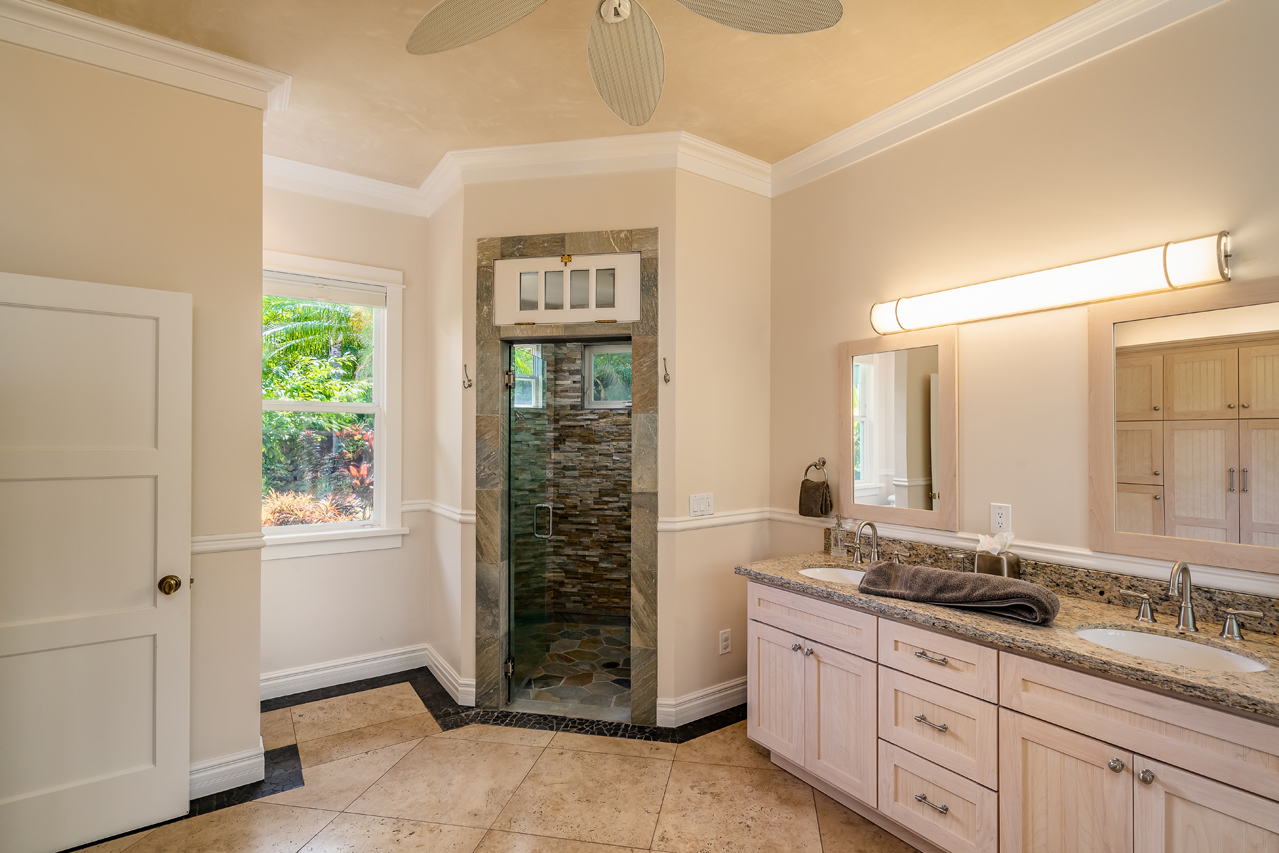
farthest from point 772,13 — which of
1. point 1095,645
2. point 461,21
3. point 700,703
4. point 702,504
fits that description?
point 700,703

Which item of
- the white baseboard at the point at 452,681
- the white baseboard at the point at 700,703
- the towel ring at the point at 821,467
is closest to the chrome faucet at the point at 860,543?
the towel ring at the point at 821,467

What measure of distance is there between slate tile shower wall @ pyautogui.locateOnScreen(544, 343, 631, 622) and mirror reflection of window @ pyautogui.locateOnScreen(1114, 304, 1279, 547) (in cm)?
284

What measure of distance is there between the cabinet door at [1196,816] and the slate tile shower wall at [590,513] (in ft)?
10.1

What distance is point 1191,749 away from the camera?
1.38 m

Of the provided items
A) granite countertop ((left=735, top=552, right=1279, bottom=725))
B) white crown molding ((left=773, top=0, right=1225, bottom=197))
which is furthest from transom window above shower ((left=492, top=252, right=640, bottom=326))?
granite countertop ((left=735, top=552, right=1279, bottom=725))

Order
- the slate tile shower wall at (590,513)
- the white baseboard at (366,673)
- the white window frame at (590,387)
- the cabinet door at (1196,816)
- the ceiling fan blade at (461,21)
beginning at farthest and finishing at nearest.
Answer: the slate tile shower wall at (590,513)
the white window frame at (590,387)
the white baseboard at (366,673)
the ceiling fan blade at (461,21)
the cabinet door at (1196,816)

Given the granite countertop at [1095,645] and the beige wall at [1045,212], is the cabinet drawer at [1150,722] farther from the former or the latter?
the beige wall at [1045,212]

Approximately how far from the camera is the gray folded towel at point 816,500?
2844 mm

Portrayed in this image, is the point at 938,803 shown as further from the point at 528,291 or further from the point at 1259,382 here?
the point at 528,291

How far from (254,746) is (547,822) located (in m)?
1.24

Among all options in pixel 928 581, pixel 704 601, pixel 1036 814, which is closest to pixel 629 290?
pixel 704 601

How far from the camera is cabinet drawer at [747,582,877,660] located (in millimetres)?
2135

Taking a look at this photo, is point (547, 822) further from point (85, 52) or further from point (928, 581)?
point (85, 52)

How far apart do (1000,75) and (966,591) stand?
75.9 inches
